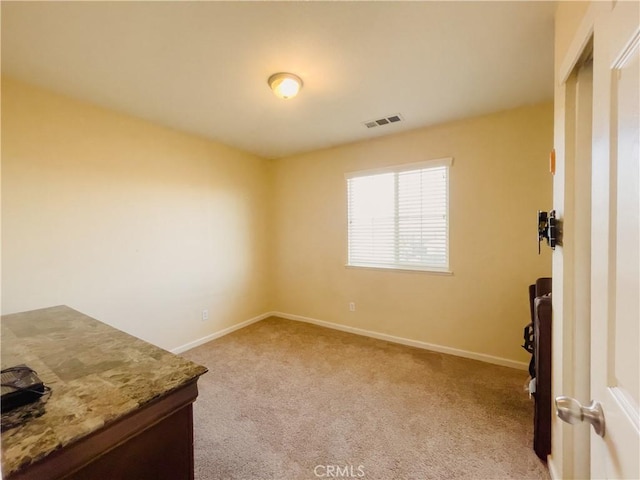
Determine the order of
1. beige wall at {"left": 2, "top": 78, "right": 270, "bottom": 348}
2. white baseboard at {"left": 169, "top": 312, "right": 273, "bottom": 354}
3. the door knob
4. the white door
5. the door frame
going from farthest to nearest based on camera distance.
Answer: white baseboard at {"left": 169, "top": 312, "right": 273, "bottom": 354}, beige wall at {"left": 2, "top": 78, "right": 270, "bottom": 348}, the door frame, the door knob, the white door

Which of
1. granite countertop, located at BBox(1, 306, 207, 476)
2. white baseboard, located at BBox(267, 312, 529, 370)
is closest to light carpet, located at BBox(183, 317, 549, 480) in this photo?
white baseboard, located at BBox(267, 312, 529, 370)

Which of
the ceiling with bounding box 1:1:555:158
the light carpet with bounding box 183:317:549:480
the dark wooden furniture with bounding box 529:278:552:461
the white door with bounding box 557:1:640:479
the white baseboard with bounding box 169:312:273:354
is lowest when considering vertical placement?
the light carpet with bounding box 183:317:549:480

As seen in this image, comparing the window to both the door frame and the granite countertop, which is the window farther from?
the granite countertop

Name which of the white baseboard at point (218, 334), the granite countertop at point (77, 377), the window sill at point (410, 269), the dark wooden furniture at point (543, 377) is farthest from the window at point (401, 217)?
the granite countertop at point (77, 377)

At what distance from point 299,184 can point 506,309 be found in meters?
2.92

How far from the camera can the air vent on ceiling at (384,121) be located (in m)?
2.75

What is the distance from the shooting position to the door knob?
22.6 inches

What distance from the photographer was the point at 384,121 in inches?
112

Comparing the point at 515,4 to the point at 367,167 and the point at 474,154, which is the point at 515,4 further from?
the point at 367,167

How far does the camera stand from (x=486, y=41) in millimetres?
1685

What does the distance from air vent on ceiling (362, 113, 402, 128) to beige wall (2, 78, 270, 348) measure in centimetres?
187

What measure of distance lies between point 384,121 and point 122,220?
110 inches

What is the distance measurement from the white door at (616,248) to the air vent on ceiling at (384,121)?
222cm

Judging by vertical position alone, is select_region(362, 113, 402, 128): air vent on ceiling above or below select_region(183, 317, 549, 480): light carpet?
above
